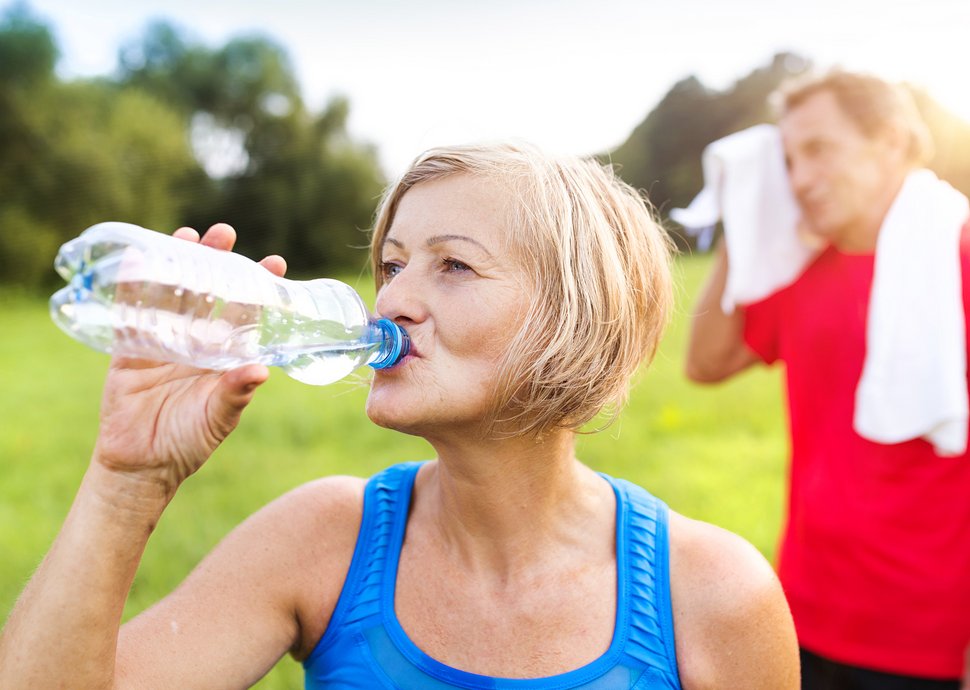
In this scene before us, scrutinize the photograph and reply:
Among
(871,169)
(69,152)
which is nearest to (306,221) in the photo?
→ (69,152)

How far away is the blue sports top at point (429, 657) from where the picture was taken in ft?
6.09

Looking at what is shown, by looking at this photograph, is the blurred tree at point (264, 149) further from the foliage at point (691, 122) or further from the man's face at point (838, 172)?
the man's face at point (838, 172)

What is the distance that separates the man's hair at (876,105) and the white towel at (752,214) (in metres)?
0.33

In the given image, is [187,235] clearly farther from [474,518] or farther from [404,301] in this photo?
[474,518]

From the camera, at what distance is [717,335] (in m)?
3.71

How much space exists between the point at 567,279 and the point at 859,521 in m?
1.58

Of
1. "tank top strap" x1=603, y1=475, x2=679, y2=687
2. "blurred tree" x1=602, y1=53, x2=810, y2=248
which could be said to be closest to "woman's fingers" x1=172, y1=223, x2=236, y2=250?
"tank top strap" x1=603, y1=475, x2=679, y2=687

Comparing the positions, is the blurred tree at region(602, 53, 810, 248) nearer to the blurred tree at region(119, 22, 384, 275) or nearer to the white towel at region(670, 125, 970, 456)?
the white towel at region(670, 125, 970, 456)

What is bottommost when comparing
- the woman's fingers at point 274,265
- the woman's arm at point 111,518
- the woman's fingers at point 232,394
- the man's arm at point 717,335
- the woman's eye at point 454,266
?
the man's arm at point 717,335

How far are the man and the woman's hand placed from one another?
2.02m

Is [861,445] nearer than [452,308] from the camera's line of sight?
No

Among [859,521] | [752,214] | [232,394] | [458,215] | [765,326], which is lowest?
[859,521]

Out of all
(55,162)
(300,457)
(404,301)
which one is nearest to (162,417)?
(404,301)

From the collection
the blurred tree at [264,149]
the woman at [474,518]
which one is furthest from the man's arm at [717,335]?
the blurred tree at [264,149]
